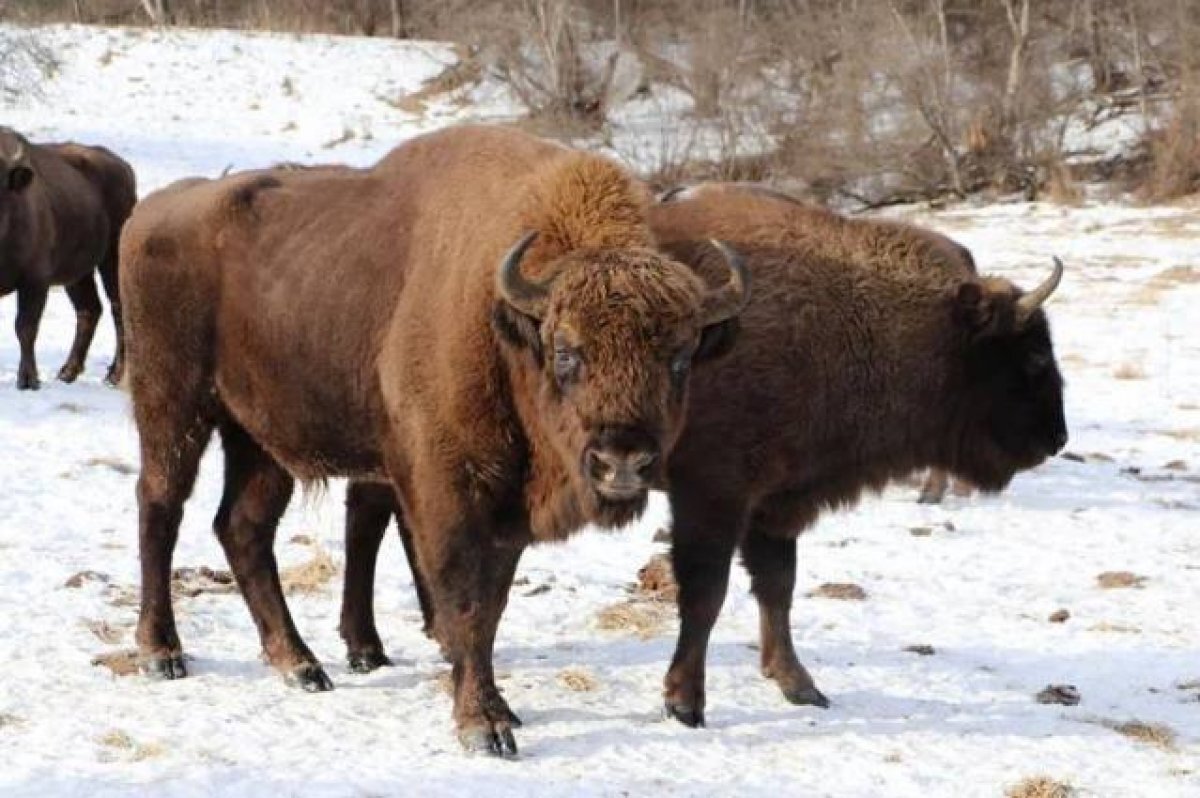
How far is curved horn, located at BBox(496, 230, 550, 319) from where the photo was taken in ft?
18.4

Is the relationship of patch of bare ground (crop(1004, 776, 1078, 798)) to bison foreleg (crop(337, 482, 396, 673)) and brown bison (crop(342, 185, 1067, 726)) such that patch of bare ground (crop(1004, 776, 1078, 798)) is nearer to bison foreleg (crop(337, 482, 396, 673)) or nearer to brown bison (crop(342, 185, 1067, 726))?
brown bison (crop(342, 185, 1067, 726))

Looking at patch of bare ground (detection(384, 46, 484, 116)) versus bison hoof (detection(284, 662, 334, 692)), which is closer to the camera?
bison hoof (detection(284, 662, 334, 692))

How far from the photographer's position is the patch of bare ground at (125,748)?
5.79 metres

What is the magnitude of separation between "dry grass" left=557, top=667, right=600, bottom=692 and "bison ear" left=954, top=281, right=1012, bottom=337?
2364mm

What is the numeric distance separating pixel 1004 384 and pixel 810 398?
1286 mm

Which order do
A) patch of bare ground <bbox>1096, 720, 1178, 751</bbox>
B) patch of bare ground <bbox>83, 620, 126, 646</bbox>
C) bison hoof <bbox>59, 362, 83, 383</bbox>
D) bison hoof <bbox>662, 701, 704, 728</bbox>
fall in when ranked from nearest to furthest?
bison hoof <bbox>662, 701, 704, 728</bbox> → patch of bare ground <bbox>1096, 720, 1178, 751</bbox> → patch of bare ground <bbox>83, 620, 126, 646</bbox> → bison hoof <bbox>59, 362, 83, 383</bbox>

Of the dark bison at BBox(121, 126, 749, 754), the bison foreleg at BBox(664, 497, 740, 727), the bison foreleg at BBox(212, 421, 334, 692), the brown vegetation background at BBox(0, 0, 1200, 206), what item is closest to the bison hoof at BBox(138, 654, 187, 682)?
the dark bison at BBox(121, 126, 749, 754)

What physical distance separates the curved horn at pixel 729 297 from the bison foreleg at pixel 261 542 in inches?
92.4

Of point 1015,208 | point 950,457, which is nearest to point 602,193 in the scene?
point 950,457

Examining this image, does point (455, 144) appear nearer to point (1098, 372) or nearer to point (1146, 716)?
point (1146, 716)

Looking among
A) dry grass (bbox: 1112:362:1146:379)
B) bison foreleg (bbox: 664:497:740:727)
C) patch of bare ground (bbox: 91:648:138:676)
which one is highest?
bison foreleg (bbox: 664:497:740:727)

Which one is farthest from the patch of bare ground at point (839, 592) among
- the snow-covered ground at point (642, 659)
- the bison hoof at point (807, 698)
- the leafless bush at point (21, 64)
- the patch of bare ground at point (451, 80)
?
the patch of bare ground at point (451, 80)

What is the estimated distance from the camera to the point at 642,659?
7441 mm

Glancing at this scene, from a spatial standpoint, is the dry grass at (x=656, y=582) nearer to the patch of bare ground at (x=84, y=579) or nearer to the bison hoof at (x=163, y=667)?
the bison hoof at (x=163, y=667)
